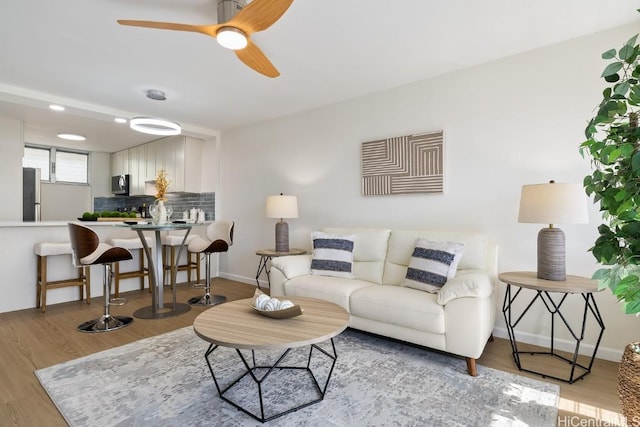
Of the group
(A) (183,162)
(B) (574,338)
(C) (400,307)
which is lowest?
(B) (574,338)

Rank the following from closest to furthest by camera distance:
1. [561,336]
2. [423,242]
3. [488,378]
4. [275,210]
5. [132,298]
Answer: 1. [488,378]
2. [561,336]
3. [423,242]
4. [275,210]
5. [132,298]

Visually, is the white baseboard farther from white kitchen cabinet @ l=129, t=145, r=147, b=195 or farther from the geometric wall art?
white kitchen cabinet @ l=129, t=145, r=147, b=195

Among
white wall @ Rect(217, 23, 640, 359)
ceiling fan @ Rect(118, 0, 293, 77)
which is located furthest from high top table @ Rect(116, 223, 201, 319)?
ceiling fan @ Rect(118, 0, 293, 77)

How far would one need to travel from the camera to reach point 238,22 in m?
1.94

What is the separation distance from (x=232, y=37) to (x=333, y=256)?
212 cm

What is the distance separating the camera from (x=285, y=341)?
165cm

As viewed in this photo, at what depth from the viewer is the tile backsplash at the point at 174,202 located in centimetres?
575

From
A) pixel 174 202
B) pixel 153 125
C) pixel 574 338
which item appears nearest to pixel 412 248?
pixel 574 338

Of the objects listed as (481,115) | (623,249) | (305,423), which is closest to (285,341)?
(305,423)

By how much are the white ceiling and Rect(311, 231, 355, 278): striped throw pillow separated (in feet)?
5.54

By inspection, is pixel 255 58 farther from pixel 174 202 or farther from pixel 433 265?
pixel 174 202

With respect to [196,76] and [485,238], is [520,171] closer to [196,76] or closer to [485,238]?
[485,238]

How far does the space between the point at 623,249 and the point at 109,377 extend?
9.44 ft

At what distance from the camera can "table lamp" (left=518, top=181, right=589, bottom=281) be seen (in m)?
2.24
